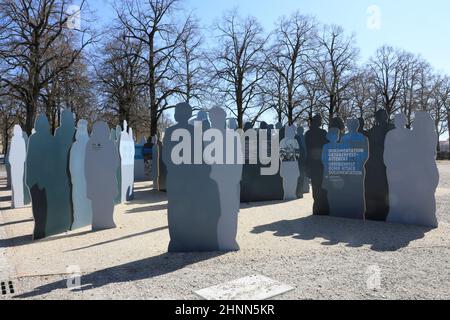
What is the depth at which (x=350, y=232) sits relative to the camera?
7.07 metres

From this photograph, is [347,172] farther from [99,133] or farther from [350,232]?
[99,133]

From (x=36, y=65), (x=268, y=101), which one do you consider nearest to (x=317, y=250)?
(x=36, y=65)

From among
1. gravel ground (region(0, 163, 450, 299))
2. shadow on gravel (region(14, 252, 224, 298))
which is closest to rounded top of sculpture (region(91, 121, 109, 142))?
gravel ground (region(0, 163, 450, 299))

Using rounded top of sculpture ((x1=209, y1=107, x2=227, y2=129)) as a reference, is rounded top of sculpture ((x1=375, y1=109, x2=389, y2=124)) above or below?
above

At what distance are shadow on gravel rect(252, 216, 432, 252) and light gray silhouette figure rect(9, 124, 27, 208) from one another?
754 cm

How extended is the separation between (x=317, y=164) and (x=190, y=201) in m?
4.23

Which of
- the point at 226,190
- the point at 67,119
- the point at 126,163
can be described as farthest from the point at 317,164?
the point at 126,163

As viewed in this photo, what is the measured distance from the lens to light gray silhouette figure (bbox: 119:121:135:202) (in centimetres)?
1109

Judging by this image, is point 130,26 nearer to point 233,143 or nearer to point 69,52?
point 69,52

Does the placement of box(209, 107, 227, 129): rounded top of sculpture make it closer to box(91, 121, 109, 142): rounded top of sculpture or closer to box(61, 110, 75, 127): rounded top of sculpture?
box(91, 121, 109, 142): rounded top of sculpture

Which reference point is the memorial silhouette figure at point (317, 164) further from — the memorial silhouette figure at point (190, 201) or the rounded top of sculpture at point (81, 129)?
the rounded top of sculpture at point (81, 129)

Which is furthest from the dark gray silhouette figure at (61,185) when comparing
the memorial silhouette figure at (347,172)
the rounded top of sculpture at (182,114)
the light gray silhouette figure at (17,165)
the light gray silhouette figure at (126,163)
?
the memorial silhouette figure at (347,172)

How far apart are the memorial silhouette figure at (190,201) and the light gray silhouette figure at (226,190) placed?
0.26 feet

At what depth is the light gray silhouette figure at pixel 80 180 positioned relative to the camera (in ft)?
25.5
